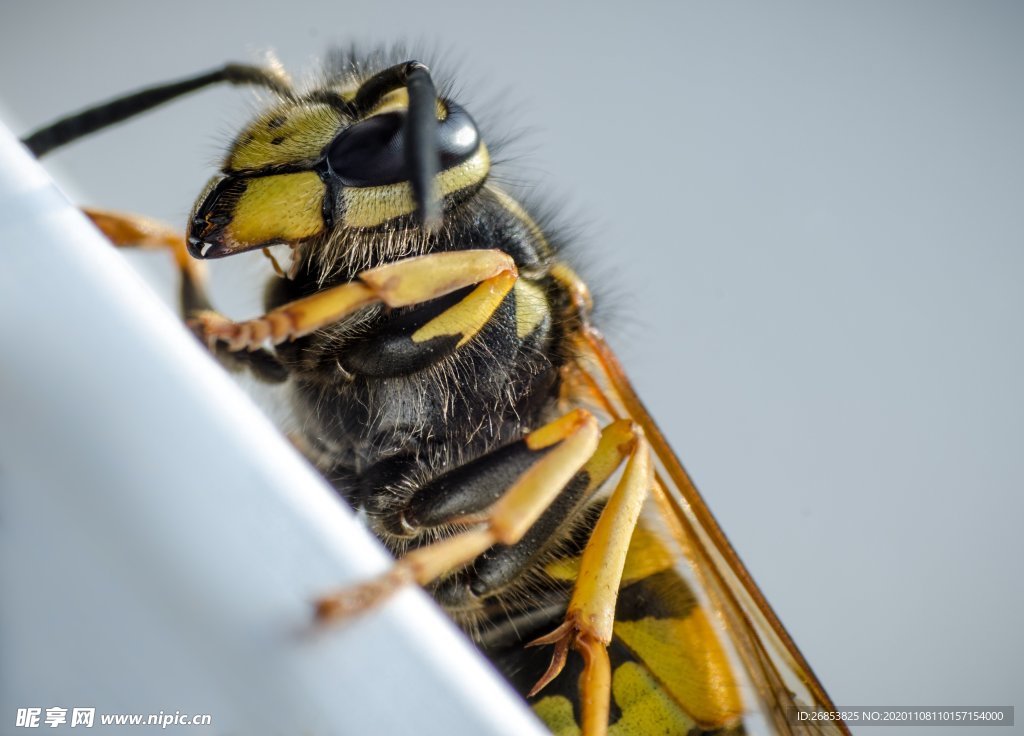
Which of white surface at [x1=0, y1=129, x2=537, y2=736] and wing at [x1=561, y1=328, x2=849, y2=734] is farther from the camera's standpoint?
wing at [x1=561, y1=328, x2=849, y2=734]

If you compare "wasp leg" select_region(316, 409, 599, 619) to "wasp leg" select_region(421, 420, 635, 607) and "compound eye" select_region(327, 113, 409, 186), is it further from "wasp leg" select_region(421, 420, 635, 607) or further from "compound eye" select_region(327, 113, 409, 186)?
"compound eye" select_region(327, 113, 409, 186)

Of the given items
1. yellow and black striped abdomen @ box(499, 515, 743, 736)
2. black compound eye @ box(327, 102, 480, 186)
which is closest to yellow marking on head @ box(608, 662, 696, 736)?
yellow and black striped abdomen @ box(499, 515, 743, 736)

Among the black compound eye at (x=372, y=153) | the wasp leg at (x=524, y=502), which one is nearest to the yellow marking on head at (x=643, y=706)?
the wasp leg at (x=524, y=502)

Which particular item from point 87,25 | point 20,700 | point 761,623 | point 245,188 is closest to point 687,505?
point 761,623

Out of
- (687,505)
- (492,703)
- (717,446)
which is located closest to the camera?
(492,703)

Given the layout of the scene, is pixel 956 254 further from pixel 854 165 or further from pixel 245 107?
pixel 245 107

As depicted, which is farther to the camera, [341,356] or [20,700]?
[341,356]

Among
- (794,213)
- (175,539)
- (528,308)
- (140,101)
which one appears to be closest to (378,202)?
(528,308)
